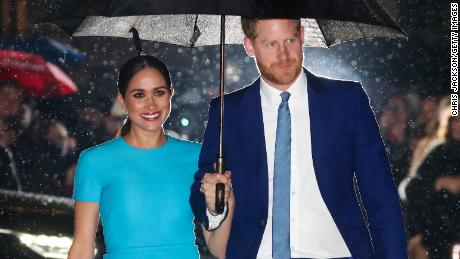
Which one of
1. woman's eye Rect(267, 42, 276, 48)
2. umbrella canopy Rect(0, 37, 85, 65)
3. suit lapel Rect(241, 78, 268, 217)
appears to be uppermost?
umbrella canopy Rect(0, 37, 85, 65)

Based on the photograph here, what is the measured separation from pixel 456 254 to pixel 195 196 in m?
4.19

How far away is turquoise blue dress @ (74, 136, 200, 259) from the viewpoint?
384 centimetres

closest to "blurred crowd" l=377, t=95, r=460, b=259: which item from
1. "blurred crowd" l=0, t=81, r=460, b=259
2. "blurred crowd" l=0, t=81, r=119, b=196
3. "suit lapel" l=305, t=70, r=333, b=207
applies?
"blurred crowd" l=0, t=81, r=460, b=259

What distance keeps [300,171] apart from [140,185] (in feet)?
2.99

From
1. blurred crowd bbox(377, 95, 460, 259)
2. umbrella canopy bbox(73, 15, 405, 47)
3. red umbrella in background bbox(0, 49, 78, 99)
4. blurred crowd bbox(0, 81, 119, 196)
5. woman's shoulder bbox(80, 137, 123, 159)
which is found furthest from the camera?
red umbrella in background bbox(0, 49, 78, 99)

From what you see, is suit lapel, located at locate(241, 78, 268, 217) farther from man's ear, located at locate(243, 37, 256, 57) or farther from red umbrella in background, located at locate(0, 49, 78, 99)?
red umbrella in background, located at locate(0, 49, 78, 99)

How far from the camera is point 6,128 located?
549 inches

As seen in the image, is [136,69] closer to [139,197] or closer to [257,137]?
[139,197]

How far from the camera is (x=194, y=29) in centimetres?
437

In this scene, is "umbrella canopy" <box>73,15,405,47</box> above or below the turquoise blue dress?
above

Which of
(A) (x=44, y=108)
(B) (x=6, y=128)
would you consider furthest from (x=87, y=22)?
(A) (x=44, y=108)

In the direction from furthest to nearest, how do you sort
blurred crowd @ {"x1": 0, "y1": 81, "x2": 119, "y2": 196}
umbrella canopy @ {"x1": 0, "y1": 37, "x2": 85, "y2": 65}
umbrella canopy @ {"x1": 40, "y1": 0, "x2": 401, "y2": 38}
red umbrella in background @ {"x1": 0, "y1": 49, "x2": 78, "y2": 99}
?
umbrella canopy @ {"x1": 0, "y1": 37, "x2": 85, "y2": 65} < red umbrella in background @ {"x1": 0, "y1": 49, "x2": 78, "y2": 99} < blurred crowd @ {"x1": 0, "y1": 81, "x2": 119, "y2": 196} < umbrella canopy @ {"x1": 40, "y1": 0, "x2": 401, "y2": 38}

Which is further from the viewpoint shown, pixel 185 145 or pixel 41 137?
pixel 41 137

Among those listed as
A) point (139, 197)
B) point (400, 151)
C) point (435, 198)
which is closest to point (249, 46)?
point (139, 197)
